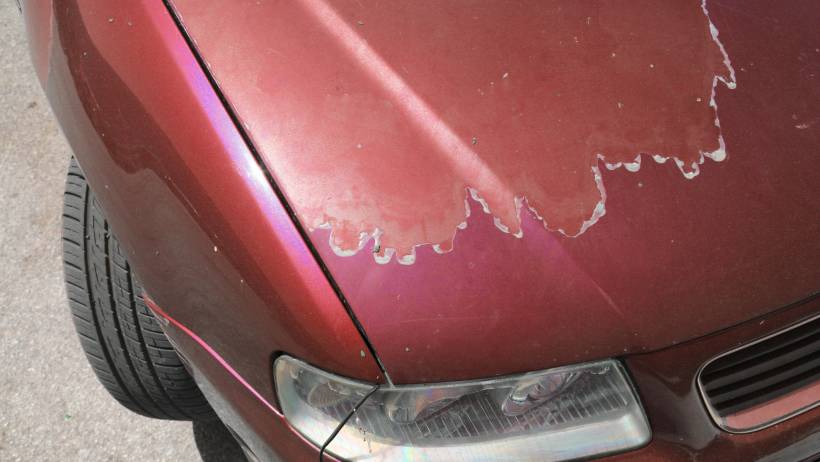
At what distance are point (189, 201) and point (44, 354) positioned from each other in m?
1.43

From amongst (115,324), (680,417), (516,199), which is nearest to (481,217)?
(516,199)

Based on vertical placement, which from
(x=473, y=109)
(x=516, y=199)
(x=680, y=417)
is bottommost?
(x=680, y=417)

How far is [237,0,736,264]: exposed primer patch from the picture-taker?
4.83 ft

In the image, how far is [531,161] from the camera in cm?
151

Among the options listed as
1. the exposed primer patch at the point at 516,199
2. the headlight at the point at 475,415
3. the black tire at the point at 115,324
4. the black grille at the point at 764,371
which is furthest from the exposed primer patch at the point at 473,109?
the black tire at the point at 115,324

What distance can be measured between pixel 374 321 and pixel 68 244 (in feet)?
3.75

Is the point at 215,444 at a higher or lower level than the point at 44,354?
lower

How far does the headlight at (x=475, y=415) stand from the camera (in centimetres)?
145

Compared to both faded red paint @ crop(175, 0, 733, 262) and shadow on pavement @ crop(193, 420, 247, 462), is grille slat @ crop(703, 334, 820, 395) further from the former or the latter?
shadow on pavement @ crop(193, 420, 247, 462)

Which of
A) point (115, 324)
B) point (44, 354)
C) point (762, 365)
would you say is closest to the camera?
point (762, 365)

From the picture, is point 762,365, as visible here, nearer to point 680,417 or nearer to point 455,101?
Answer: point 680,417

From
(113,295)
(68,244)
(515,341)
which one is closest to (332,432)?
(515,341)

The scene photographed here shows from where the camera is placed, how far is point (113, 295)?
2.10m

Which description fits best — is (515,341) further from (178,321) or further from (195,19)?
(195,19)
